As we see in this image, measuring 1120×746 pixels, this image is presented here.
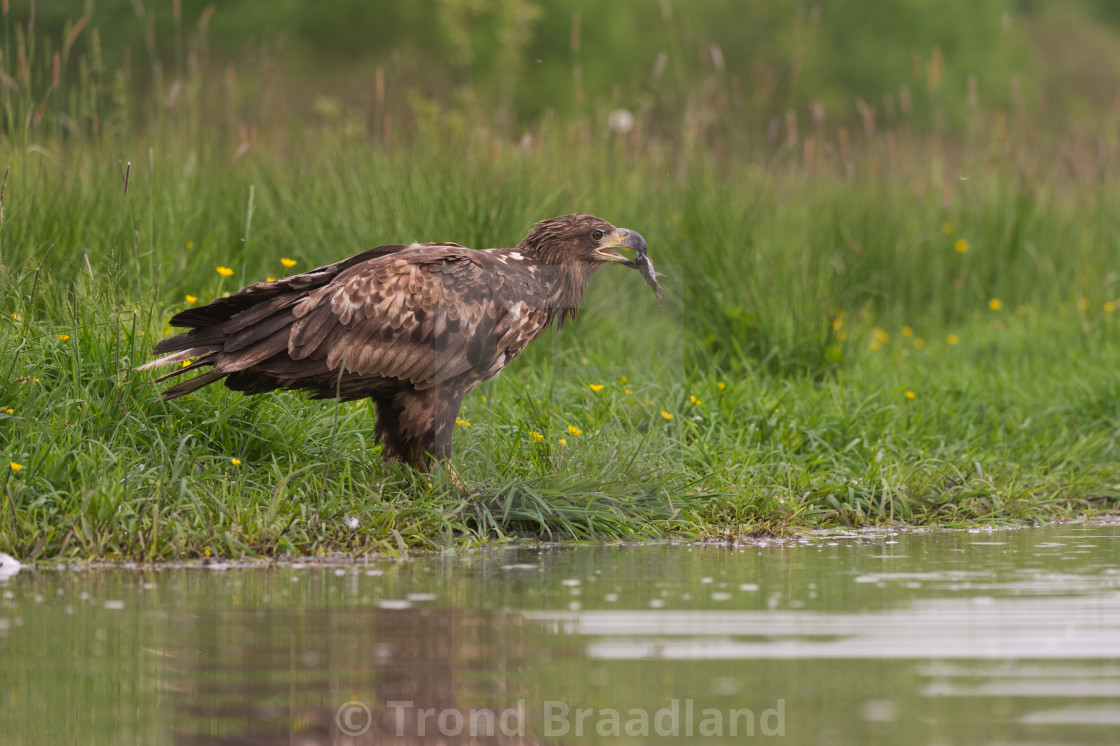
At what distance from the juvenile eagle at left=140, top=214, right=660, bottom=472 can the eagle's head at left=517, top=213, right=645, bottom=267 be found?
11.6 inches

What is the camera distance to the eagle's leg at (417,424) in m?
6.33

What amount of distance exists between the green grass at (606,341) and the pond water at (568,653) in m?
0.68

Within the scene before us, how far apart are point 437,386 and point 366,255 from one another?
26.9 inches

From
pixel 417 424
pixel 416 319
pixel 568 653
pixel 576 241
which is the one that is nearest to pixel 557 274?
pixel 576 241

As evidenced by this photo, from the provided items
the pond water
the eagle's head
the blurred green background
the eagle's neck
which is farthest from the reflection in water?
the blurred green background

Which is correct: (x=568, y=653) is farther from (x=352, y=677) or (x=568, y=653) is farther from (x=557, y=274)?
(x=557, y=274)

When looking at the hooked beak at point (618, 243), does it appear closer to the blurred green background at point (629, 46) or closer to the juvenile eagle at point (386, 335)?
the juvenile eagle at point (386, 335)

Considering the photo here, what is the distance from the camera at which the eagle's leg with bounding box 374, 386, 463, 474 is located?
6332 mm

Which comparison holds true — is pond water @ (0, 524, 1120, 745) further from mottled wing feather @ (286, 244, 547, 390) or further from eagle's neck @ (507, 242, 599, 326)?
eagle's neck @ (507, 242, 599, 326)

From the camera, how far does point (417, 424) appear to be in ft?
20.8

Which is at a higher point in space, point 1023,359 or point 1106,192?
point 1106,192

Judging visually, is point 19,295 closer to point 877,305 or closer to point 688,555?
point 688,555

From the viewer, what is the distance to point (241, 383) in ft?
20.2

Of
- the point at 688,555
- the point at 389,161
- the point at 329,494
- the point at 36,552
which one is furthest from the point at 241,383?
the point at 389,161
